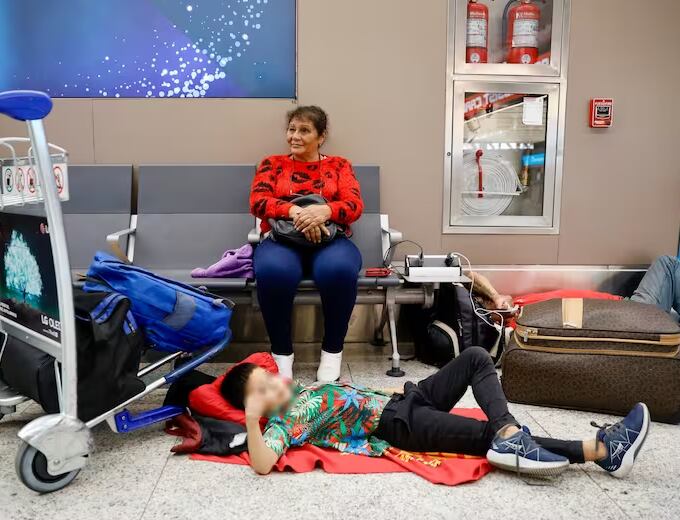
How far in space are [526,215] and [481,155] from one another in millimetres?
452

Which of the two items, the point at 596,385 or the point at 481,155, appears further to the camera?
the point at 481,155

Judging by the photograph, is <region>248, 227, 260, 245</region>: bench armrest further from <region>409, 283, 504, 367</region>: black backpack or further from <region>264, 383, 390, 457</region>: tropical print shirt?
<region>264, 383, 390, 457</region>: tropical print shirt

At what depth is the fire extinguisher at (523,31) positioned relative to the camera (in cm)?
355

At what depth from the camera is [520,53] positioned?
3582mm

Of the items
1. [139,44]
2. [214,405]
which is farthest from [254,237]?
[139,44]

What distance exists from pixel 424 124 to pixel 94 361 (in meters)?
2.35

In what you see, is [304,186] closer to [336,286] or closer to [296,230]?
[296,230]

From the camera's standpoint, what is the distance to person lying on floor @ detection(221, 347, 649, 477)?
1765mm

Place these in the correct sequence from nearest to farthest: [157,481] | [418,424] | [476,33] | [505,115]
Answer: [157,481] < [418,424] < [476,33] < [505,115]

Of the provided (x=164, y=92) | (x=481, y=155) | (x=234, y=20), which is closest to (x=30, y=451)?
(x=164, y=92)

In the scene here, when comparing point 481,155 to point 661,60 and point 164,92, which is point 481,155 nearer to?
point 661,60

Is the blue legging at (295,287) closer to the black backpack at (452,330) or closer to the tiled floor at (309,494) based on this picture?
the black backpack at (452,330)

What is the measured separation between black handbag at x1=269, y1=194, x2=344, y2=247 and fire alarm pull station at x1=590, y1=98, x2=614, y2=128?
5.71 ft

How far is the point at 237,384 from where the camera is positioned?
1.99 metres
